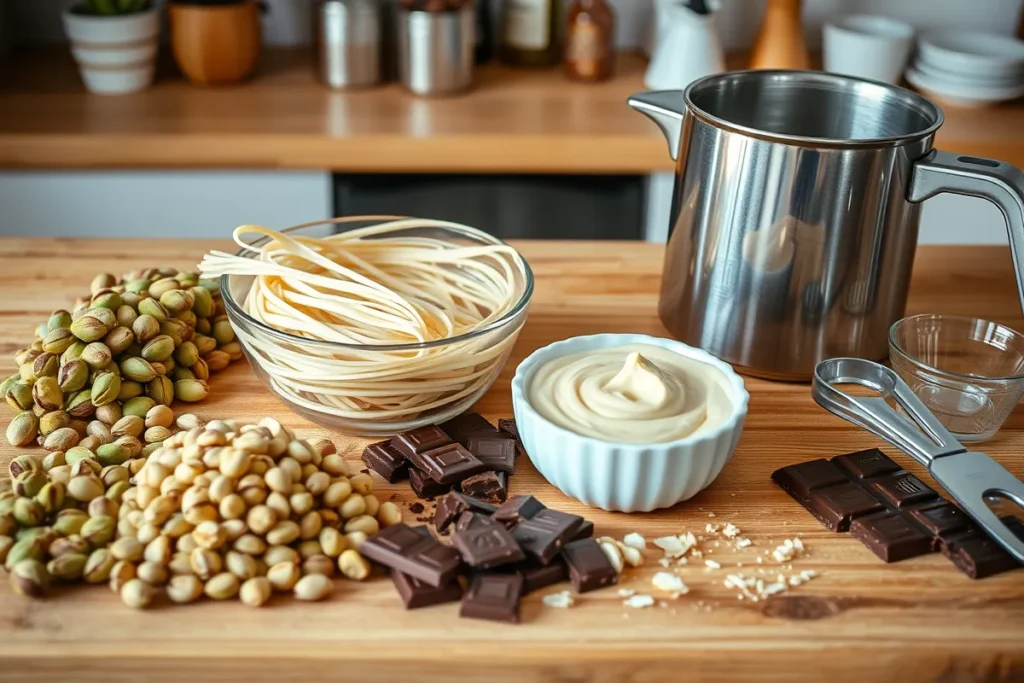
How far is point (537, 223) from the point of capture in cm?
220

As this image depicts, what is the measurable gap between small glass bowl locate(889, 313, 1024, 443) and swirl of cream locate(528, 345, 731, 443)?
21cm

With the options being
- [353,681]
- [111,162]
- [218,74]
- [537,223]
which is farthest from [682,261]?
[218,74]

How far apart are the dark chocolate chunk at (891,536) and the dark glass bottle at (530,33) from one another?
5.70 ft

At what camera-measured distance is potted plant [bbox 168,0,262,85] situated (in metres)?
2.20

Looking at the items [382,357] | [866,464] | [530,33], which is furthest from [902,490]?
[530,33]

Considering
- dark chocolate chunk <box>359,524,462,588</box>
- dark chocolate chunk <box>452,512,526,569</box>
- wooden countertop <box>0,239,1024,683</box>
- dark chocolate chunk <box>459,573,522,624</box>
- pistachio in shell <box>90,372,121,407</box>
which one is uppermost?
pistachio in shell <box>90,372,121,407</box>

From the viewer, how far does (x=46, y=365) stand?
3.25ft

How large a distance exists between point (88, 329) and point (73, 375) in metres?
0.05

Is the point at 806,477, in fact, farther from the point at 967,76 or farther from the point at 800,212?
the point at 967,76

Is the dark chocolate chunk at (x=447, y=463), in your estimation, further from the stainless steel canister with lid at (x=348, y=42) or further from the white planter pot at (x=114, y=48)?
the white planter pot at (x=114, y=48)

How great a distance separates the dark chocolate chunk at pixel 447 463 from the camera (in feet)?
2.97

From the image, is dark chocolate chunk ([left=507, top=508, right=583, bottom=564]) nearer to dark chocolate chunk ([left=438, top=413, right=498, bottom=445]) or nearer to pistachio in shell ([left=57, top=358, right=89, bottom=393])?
dark chocolate chunk ([left=438, top=413, right=498, bottom=445])

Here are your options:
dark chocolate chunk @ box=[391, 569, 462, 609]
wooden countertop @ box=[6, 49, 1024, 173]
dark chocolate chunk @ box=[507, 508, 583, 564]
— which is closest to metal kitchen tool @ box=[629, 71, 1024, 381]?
dark chocolate chunk @ box=[507, 508, 583, 564]

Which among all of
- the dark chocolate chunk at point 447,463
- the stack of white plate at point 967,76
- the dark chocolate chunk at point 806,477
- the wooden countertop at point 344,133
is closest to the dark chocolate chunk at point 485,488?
the dark chocolate chunk at point 447,463
